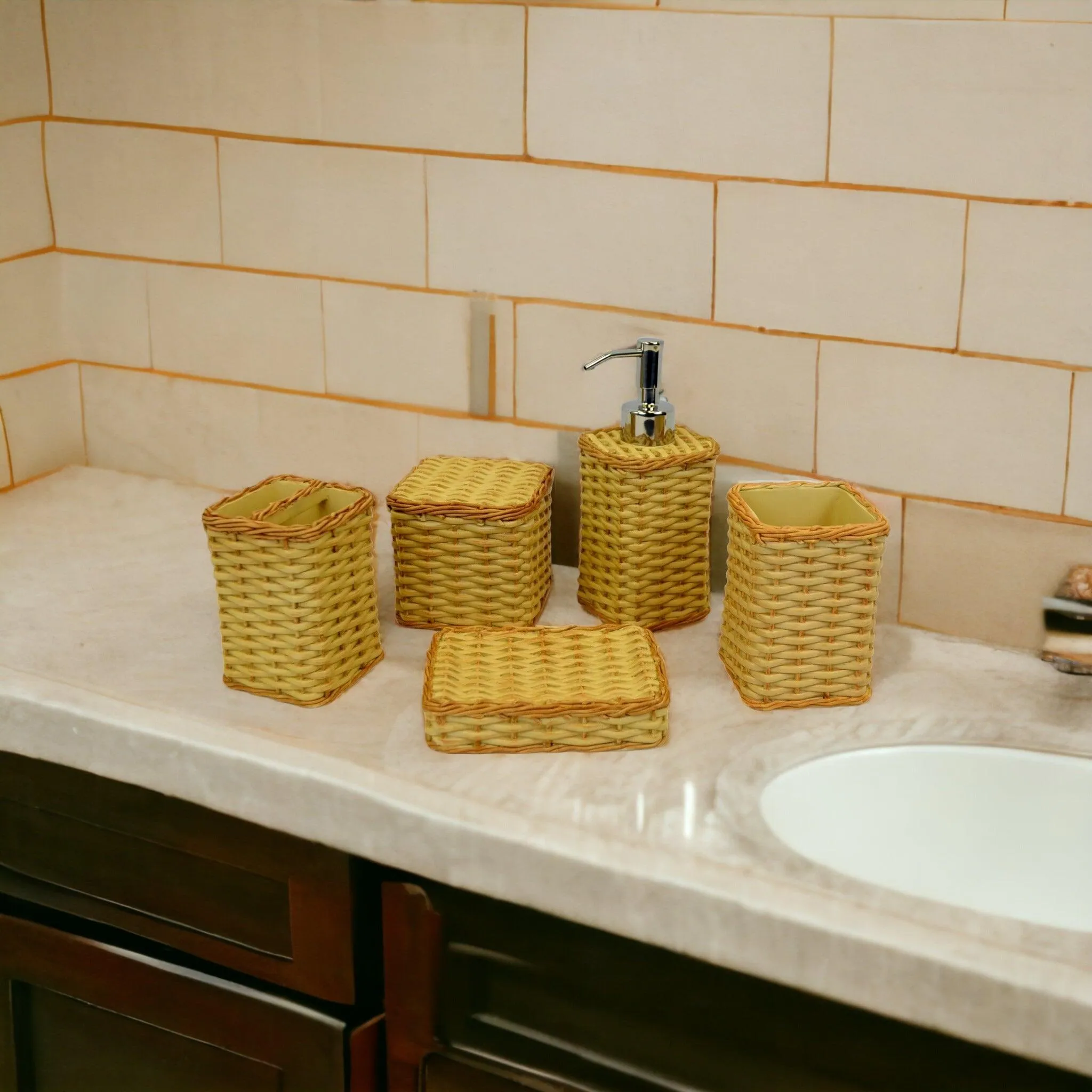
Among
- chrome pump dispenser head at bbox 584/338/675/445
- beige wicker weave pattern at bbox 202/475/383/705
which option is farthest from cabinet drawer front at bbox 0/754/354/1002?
chrome pump dispenser head at bbox 584/338/675/445

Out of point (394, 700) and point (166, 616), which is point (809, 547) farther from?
point (166, 616)

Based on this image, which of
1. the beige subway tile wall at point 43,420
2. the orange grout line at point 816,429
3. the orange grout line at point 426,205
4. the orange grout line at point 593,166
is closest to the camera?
the orange grout line at point 593,166

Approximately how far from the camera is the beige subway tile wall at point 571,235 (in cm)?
126

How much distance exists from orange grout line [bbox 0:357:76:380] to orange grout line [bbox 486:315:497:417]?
0.56 metres

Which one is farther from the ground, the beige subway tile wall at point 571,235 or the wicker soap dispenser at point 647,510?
the beige subway tile wall at point 571,235

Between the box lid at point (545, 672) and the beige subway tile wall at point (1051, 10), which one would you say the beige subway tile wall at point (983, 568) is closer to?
the box lid at point (545, 672)

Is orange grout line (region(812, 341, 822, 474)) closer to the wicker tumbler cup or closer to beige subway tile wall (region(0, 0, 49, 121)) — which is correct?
the wicker tumbler cup

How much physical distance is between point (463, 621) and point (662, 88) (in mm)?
509

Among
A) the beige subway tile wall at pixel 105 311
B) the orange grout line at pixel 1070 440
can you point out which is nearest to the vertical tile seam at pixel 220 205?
the beige subway tile wall at pixel 105 311

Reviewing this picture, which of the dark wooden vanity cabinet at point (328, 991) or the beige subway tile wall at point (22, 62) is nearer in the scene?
the dark wooden vanity cabinet at point (328, 991)

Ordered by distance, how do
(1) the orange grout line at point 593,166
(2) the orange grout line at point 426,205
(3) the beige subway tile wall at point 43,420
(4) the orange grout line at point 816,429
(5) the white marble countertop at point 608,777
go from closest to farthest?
(5) the white marble countertop at point 608,777
(1) the orange grout line at point 593,166
(4) the orange grout line at point 816,429
(2) the orange grout line at point 426,205
(3) the beige subway tile wall at point 43,420

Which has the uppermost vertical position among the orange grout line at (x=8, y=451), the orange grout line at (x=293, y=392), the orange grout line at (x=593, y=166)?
the orange grout line at (x=593, y=166)

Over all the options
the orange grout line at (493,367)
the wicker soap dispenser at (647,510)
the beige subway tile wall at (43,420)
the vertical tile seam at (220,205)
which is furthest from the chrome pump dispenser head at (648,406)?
the beige subway tile wall at (43,420)

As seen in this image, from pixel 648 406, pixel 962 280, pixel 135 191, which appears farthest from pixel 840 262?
pixel 135 191
